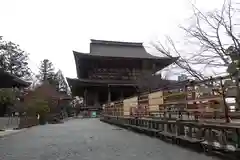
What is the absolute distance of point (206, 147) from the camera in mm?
7902

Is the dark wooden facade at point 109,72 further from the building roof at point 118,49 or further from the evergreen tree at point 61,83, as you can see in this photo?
the evergreen tree at point 61,83

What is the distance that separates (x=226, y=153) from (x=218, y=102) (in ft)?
4.53

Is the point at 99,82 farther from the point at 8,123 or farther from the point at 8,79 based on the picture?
the point at 8,79

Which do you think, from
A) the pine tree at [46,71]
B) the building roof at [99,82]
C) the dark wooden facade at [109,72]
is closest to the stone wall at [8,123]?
the building roof at [99,82]

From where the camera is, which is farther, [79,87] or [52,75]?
[52,75]

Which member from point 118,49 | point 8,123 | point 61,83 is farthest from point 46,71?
point 8,123

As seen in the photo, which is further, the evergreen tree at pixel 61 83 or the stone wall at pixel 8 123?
the evergreen tree at pixel 61 83

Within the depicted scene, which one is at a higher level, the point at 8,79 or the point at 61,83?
the point at 61,83

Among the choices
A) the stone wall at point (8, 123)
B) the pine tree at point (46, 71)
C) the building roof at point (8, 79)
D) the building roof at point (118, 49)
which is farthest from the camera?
the pine tree at point (46, 71)

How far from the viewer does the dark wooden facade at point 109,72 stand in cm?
4347

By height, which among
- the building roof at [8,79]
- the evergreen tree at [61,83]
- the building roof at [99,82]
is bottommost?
the building roof at [8,79]

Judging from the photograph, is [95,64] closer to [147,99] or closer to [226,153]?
[147,99]

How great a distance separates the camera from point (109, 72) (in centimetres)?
4541

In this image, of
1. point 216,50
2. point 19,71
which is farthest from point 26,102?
point 216,50
